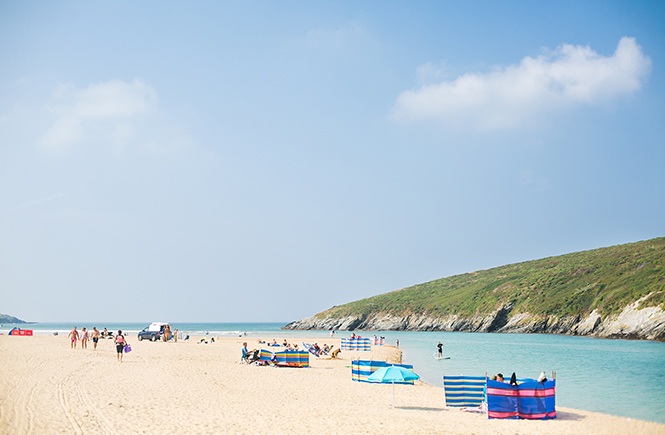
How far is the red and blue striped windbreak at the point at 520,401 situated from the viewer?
18078 mm

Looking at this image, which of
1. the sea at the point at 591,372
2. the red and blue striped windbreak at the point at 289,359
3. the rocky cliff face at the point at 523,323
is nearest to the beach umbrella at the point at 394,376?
the sea at the point at 591,372

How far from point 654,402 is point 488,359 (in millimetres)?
20851

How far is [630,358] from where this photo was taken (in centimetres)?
4041

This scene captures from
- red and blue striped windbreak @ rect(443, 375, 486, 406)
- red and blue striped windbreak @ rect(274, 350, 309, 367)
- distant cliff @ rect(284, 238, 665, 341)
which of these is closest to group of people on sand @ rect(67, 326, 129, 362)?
red and blue striped windbreak @ rect(274, 350, 309, 367)

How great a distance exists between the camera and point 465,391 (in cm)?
2005

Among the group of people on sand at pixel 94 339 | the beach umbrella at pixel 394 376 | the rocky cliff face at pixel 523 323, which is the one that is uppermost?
the group of people on sand at pixel 94 339

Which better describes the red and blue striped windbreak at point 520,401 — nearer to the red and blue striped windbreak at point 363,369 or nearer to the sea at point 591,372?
the sea at point 591,372

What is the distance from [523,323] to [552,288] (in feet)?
43.0

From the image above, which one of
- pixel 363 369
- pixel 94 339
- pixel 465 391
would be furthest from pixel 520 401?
pixel 94 339

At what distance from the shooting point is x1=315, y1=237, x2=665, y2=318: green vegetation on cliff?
79.2m

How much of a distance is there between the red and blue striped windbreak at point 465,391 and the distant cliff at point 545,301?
5523cm

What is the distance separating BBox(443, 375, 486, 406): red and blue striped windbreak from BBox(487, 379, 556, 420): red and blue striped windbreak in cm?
176

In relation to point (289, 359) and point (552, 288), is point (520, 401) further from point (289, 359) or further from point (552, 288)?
point (552, 288)

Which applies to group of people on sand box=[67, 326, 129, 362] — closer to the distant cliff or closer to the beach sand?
the beach sand
